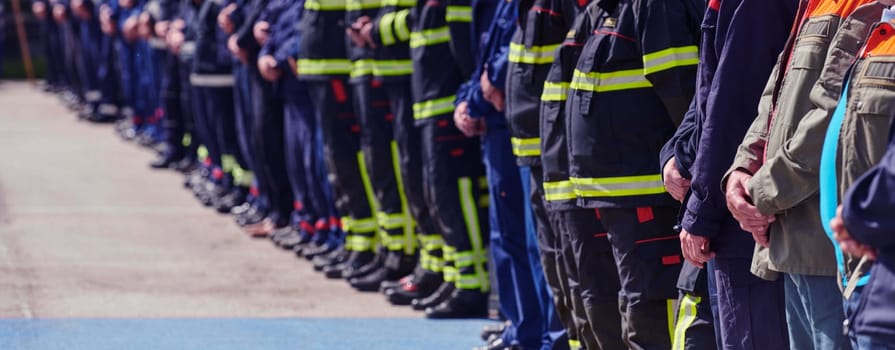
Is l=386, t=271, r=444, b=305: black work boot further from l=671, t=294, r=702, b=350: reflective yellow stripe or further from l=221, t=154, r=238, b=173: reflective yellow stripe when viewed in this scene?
l=221, t=154, r=238, b=173: reflective yellow stripe

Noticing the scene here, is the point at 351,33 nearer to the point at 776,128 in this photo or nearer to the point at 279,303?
the point at 279,303

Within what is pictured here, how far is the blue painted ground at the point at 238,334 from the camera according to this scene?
7.45m

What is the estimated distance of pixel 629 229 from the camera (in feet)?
17.3

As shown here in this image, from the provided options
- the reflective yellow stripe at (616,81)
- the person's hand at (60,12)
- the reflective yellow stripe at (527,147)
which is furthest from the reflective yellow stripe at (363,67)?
the person's hand at (60,12)

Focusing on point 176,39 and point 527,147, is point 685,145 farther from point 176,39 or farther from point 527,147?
point 176,39

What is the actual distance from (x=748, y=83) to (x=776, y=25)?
17cm

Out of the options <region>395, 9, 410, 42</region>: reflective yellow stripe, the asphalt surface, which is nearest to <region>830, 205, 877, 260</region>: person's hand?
the asphalt surface

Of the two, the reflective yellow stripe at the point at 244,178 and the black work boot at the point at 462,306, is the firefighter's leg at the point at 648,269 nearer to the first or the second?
the black work boot at the point at 462,306

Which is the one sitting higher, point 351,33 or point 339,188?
point 351,33

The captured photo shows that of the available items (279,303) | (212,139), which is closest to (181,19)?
(212,139)

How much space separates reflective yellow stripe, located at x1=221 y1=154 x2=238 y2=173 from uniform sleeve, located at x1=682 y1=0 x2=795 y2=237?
8.50 metres

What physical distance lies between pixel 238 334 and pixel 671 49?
3.44 m

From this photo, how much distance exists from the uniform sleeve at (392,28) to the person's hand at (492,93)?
62.6 inches

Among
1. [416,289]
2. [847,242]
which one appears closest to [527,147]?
[416,289]
